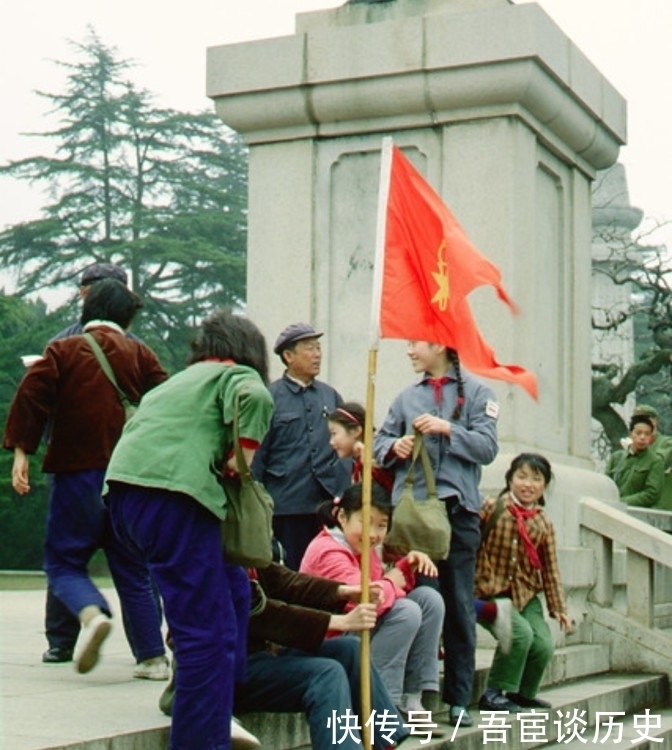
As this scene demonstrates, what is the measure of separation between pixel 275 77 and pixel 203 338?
4324 mm

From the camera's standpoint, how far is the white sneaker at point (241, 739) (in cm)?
473

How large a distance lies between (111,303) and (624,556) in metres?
4.25

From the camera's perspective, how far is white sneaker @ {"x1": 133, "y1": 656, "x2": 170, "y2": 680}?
6.12 meters

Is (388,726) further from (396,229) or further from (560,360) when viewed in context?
(560,360)

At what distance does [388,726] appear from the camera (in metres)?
5.10

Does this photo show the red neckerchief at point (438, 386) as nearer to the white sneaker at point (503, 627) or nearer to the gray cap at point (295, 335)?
the gray cap at point (295, 335)

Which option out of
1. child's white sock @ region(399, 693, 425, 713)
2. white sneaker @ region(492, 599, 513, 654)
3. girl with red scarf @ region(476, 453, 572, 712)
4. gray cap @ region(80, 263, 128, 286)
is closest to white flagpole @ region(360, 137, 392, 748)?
child's white sock @ region(399, 693, 425, 713)

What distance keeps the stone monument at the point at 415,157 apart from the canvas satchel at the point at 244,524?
3522mm

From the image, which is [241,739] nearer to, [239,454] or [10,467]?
[239,454]

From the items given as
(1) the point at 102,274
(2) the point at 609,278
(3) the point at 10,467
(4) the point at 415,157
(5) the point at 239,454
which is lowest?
(3) the point at 10,467

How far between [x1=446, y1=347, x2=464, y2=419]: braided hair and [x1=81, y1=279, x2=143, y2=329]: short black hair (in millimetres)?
1345

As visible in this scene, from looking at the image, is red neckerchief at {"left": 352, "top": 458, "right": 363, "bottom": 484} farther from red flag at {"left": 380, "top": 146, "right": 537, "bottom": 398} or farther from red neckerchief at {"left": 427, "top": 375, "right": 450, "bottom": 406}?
red flag at {"left": 380, "top": 146, "right": 537, "bottom": 398}

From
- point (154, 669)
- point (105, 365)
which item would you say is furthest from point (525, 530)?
point (105, 365)

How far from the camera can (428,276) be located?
5.55 meters
